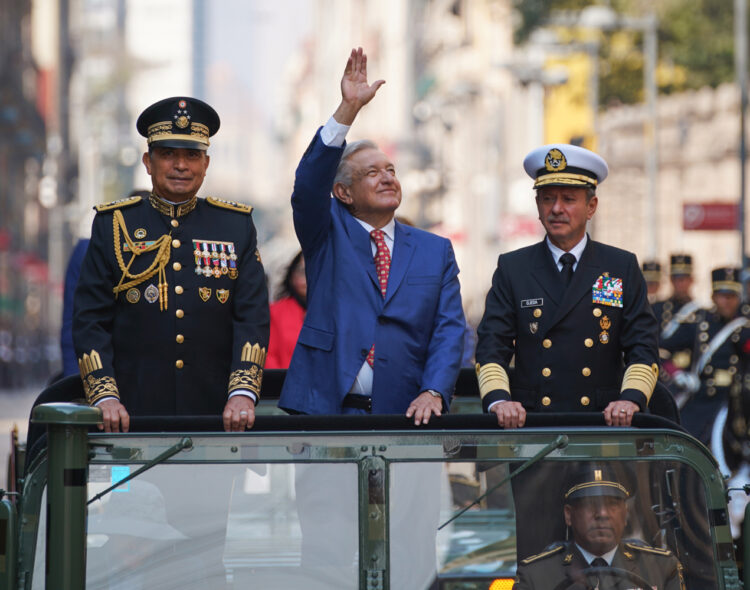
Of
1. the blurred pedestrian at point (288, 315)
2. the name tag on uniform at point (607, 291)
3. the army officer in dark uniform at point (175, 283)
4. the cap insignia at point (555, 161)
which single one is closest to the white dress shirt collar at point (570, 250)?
the name tag on uniform at point (607, 291)

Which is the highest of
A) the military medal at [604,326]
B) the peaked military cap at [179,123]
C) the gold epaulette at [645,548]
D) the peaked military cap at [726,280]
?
→ the peaked military cap at [726,280]

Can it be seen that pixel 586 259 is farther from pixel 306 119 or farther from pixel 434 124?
pixel 306 119

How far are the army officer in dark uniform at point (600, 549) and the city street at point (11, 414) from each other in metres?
8.57

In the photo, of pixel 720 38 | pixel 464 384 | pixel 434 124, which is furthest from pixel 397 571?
pixel 434 124

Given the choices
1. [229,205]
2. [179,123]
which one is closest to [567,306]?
[229,205]

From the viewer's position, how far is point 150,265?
4.88 metres

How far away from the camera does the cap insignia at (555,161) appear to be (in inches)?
195

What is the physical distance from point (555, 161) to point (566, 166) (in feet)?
0.14

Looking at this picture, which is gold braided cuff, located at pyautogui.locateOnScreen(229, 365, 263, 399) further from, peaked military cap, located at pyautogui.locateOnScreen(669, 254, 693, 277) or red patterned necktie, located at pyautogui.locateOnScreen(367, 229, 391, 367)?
peaked military cap, located at pyautogui.locateOnScreen(669, 254, 693, 277)

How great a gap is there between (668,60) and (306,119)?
140065mm

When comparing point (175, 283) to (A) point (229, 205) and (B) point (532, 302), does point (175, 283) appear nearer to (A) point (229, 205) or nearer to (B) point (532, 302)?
(A) point (229, 205)

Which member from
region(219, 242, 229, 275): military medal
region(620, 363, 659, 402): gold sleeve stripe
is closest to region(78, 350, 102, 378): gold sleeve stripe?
region(219, 242, 229, 275): military medal

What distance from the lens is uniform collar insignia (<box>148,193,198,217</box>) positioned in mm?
4934

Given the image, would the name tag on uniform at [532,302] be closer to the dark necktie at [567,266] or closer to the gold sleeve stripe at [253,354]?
the dark necktie at [567,266]
